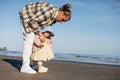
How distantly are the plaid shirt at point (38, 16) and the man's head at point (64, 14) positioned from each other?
8 centimetres

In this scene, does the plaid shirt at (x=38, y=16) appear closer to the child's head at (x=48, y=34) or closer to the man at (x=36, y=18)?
the man at (x=36, y=18)

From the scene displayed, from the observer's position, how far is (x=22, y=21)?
16.5 feet

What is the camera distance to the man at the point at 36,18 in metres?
4.64

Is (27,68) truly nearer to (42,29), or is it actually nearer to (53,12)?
(42,29)

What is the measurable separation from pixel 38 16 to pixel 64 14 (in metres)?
0.54

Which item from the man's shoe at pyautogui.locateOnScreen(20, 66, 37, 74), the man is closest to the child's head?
the man

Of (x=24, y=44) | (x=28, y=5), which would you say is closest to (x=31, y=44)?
(x=24, y=44)

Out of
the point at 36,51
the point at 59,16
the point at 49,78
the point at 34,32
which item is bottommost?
the point at 49,78

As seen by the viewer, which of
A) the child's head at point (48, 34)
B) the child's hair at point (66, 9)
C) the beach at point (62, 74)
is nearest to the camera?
the beach at point (62, 74)

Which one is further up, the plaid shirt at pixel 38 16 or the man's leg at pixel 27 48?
the plaid shirt at pixel 38 16

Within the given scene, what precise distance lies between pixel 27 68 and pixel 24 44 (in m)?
0.55

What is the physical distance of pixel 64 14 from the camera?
4.63 metres

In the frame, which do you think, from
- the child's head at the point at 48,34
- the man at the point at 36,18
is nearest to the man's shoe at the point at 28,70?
the man at the point at 36,18

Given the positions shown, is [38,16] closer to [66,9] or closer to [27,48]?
[66,9]
